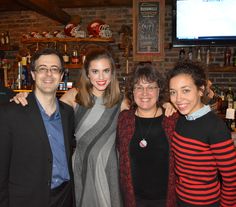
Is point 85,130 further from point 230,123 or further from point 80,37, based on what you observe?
point 80,37

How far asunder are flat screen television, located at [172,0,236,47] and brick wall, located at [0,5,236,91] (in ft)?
1.53

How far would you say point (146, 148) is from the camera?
78.8 inches

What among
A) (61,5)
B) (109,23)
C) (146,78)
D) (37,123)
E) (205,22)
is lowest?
(37,123)

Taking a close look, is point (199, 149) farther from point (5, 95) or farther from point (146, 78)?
point (5, 95)

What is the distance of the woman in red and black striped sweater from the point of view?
5.44ft

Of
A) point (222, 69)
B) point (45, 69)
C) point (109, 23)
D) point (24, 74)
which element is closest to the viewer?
point (45, 69)

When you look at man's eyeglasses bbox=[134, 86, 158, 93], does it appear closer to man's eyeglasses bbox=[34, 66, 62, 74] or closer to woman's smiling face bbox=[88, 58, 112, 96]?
woman's smiling face bbox=[88, 58, 112, 96]

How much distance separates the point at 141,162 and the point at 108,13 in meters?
3.74

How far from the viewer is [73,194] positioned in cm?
215

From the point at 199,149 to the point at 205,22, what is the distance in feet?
9.89

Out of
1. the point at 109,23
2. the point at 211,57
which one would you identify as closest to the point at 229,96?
the point at 211,57

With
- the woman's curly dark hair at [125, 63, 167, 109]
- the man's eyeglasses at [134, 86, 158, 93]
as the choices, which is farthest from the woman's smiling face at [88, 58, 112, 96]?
the man's eyeglasses at [134, 86, 158, 93]

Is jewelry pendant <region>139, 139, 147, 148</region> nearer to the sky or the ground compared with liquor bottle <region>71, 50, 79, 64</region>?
nearer to the ground

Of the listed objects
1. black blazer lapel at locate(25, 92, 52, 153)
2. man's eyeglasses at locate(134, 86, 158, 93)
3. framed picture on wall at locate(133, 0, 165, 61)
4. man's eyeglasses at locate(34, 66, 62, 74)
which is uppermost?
framed picture on wall at locate(133, 0, 165, 61)
